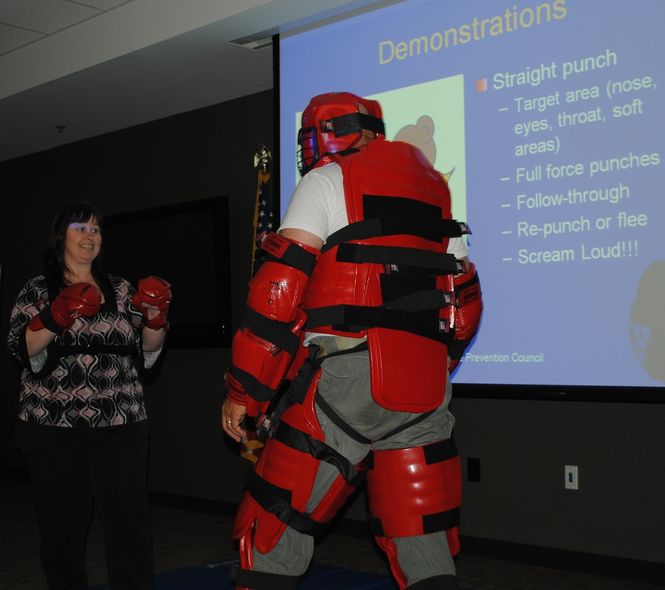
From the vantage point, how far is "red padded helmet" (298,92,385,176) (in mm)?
2588

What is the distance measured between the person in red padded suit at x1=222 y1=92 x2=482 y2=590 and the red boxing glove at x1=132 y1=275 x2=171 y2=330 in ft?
3.00

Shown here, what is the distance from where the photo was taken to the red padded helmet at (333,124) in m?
2.59

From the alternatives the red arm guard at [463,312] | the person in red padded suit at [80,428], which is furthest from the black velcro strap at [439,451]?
the person in red padded suit at [80,428]

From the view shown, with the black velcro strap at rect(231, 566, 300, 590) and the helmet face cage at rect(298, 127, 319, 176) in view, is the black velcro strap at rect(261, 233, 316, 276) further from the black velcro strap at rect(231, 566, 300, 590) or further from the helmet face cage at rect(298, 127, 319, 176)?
the black velcro strap at rect(231, 566, 300, 590)

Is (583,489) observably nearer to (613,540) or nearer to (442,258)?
(613,540)

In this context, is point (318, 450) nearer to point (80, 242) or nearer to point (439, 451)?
point (439, 451)

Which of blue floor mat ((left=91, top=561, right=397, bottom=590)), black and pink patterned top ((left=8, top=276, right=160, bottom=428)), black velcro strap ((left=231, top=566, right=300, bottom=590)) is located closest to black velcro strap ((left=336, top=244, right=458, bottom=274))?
black velcro strap ((left=231, top=566, right=300, bottom=590))

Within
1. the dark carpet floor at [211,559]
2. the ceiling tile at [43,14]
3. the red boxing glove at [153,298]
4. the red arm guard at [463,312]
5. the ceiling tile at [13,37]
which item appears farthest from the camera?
the ceiling tile at [13,37]

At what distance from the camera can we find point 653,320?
371 cm

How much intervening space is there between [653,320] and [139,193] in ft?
14.5

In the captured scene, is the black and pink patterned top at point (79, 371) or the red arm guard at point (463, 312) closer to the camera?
the red arm guard at point (463, 312)

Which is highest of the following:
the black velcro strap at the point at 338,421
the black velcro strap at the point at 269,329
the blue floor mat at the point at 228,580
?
the black velcro strap at the point at 269,329

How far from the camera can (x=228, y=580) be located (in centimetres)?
419

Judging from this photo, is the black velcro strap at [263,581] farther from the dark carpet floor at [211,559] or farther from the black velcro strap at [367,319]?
the dark carpet floor at [211,559]
